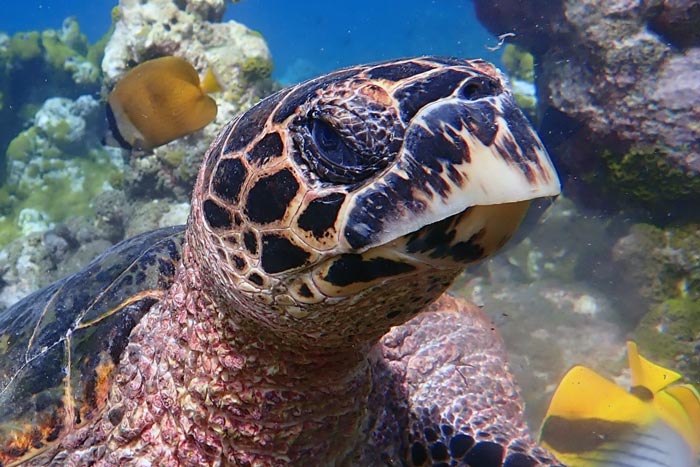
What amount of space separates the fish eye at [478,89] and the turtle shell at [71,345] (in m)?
1.43

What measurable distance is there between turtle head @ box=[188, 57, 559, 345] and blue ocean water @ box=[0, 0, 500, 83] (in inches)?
1055

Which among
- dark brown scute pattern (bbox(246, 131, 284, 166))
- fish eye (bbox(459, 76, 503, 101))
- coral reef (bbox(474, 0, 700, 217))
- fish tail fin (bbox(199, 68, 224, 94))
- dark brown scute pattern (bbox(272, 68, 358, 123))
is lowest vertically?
coral reef (bbox(474, 0, 700, 217))

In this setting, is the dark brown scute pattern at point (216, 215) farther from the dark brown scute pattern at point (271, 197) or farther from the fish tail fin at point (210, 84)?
the fish tail fin at point (210, 84)

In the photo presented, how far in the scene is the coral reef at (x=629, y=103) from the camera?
11.5 feet

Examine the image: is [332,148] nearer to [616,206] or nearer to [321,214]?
[321,214]

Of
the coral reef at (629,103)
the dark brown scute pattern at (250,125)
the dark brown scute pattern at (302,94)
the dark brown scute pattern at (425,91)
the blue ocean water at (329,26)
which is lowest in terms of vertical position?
the coral reef at (629,103)

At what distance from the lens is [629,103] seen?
145 inches

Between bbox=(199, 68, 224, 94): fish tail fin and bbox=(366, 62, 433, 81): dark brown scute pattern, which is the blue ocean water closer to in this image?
bbox=(199, 68, 224, 94): fish tail fin

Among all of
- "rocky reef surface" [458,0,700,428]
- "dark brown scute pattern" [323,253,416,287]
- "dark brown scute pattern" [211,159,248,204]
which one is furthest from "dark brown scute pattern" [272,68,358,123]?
"rocky reef surface" [458,0,700,428]

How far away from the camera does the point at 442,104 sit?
101cm

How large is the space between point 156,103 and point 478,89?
3427 millimetres

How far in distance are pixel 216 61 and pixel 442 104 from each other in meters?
5.29

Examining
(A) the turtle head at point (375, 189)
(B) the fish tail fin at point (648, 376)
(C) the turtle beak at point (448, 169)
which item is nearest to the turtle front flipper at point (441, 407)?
(B) the fish tail fin at point (648, 376)

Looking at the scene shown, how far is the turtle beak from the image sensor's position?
94 centimetres
